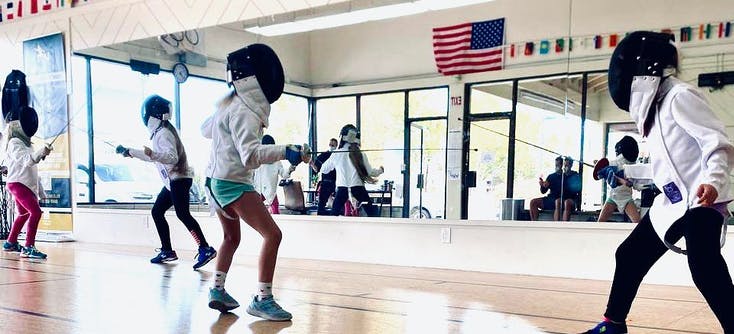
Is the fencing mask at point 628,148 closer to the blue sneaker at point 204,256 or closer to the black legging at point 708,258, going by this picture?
the black legging at point 708,258

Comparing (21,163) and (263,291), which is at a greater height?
(21,163)

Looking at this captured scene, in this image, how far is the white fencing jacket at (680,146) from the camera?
1812mm

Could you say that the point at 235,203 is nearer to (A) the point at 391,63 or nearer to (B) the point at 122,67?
(A) the point at 391,63

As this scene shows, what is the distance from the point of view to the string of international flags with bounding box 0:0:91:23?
22.4 feet

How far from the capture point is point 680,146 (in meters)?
1.92

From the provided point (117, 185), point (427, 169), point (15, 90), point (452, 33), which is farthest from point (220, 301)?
point (15, 90)

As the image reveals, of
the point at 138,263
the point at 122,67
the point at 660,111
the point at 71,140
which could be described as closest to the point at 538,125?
the point at 660,111

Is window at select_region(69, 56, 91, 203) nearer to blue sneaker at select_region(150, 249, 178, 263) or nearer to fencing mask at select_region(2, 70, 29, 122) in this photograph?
fencing mask at select_region(2, 70, 29, 122)

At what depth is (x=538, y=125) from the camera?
493cm

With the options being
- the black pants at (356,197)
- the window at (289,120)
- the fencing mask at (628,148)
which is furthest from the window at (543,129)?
the window at (289,120)

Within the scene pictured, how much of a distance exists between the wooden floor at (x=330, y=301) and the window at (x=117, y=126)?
191cm

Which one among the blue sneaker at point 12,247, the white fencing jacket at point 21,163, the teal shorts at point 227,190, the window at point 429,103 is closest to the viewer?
the teal shorts at point 227,190

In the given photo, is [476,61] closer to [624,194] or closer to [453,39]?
[453,39]

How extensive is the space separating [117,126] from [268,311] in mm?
4680
